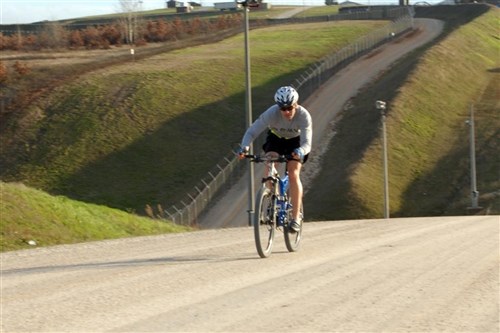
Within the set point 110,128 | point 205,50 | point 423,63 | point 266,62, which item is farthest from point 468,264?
point 205,50

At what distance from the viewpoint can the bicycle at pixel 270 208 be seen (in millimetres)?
13398

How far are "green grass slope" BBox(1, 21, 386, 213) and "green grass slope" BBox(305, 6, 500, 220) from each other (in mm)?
8216

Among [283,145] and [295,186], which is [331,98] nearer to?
[295,186]

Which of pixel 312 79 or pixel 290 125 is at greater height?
pixel 290 125

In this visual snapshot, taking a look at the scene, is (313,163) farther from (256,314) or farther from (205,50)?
(256,314)

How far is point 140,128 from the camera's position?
7044 cm

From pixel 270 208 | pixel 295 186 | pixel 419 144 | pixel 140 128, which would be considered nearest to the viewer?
pixel 270 208

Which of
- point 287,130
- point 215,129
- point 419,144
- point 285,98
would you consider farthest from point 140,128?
point 285,98

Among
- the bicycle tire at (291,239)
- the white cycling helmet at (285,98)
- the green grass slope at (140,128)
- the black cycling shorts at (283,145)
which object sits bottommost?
the green grass slope at (140,128)

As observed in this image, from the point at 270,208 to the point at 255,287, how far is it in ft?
Answer: 9.57

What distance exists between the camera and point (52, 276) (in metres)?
11.9

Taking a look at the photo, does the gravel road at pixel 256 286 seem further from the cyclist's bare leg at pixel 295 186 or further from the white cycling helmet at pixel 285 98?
the white cycling helmet at pixel 285 98

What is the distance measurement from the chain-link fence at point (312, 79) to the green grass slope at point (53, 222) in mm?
23552

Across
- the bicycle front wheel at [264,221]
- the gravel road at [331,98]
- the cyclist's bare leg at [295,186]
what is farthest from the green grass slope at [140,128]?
the bicycle front wheel at [264,221]
